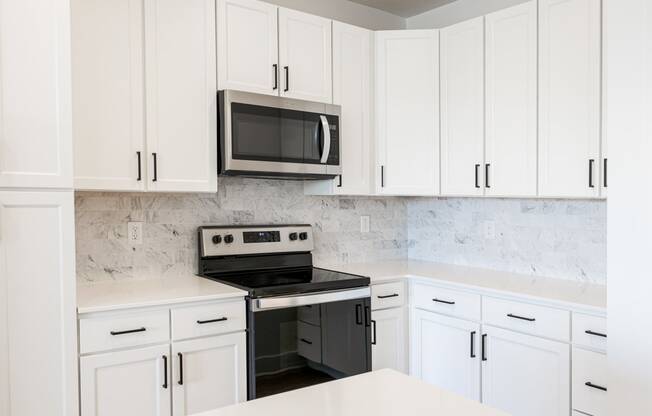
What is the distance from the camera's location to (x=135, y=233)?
9.11 feet

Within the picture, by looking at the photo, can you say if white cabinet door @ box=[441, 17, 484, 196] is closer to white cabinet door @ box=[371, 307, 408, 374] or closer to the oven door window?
white cabinet door @ box=[371, 307, 408, 374]

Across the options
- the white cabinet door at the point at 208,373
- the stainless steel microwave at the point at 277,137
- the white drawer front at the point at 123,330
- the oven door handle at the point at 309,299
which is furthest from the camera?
the stainless steel microwave at the point at 277,137

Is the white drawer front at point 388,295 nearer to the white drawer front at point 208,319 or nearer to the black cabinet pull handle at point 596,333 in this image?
the white drawer front at point 208,319

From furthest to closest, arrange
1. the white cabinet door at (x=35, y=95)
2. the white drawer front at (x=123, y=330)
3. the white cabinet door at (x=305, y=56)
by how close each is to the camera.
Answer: the white cabinet door at (x=305, y=56), the white drawer front at (x=123, y=330), the white cabinet door at (x=35, y=95)

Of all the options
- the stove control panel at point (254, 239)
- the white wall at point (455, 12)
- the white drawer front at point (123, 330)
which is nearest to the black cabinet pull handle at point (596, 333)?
the stove control panel at point (254, 239)

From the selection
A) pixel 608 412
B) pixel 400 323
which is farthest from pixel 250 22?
pixel 608 412

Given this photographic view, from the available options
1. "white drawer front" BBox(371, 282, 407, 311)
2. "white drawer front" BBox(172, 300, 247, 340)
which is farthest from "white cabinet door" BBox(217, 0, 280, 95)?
"white drawer front" BBox(371, 282, 407, 311)

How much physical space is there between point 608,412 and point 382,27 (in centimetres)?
279

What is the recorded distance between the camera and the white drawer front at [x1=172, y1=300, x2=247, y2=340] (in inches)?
90.6

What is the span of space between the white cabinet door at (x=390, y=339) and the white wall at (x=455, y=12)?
1968 millimetres

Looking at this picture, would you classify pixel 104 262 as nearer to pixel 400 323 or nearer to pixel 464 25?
pixel 400 323

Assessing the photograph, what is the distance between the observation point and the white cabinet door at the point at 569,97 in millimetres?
2469

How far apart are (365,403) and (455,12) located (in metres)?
3.09

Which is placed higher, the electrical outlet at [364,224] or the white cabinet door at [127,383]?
the electrical outlet at [364,224]
